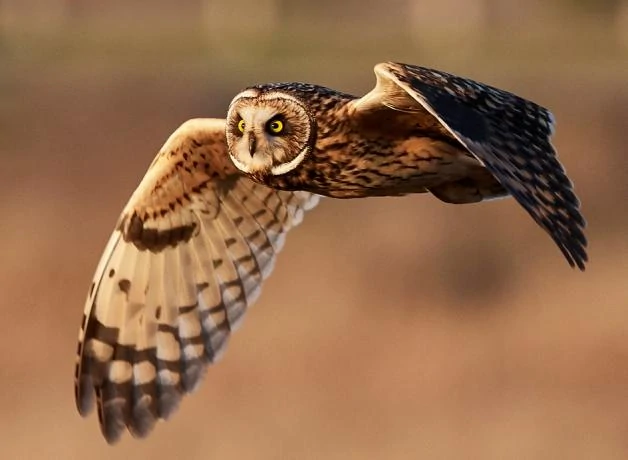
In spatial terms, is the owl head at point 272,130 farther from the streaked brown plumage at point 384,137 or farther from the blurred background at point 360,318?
the blurred background at point 360,318

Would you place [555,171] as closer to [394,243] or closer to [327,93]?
[327,93]

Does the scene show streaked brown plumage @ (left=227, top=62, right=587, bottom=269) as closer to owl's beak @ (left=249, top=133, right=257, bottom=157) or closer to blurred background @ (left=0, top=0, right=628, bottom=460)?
owl's beak @ (left=249, top=133, right=257, bottom=157)

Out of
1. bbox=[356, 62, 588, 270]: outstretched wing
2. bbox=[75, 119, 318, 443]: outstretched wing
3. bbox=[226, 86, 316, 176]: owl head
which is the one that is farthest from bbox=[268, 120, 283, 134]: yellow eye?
bbox=[75, 119, 318, 443]: outstretched wing

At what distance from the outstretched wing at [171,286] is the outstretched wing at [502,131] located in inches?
47.1

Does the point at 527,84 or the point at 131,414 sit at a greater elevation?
the point at 527,84

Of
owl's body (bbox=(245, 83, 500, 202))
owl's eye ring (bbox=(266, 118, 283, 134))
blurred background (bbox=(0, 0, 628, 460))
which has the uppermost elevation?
owl's eye ring (bbox=(266, 118, 283, 134))

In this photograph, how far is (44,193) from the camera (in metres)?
12.4

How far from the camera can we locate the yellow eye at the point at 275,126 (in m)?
6.64

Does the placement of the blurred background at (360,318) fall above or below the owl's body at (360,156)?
below

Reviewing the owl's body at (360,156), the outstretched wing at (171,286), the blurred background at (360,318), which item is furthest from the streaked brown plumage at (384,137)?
the blurred background at (360,318)

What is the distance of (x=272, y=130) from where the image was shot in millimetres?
6668

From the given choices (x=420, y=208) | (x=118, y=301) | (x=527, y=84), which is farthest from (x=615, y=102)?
(x=118, y=301)

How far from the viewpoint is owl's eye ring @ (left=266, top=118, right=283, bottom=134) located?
6.64 meters

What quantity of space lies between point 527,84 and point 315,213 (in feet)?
7.90
